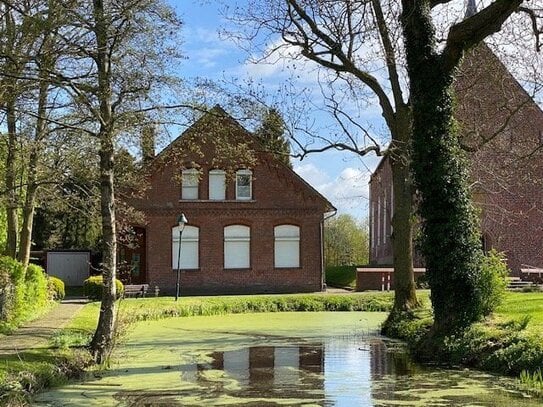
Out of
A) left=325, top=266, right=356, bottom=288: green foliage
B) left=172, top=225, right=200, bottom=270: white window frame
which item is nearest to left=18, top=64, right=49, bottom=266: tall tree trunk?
left=172, top=225, right=200, bottom=270: white window frame

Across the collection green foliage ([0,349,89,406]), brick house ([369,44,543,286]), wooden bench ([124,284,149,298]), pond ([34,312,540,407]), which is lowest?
pond ([34,312,540,407])

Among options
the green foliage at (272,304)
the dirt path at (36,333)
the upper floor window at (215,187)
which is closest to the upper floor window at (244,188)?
the upper floor window at (215,187)

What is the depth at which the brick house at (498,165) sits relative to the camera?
19.7m

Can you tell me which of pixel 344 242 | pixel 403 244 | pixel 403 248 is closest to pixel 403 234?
pixel 403 244

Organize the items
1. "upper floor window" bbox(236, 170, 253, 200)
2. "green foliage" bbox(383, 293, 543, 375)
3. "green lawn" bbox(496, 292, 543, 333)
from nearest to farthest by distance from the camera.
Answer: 1. "green foliage" bbox(383, 293, 543, 375)
2. "green lawn" bbox(496, 292, 543, 333)
3. "upper floor window" bbox(236, 170, 253, 200)

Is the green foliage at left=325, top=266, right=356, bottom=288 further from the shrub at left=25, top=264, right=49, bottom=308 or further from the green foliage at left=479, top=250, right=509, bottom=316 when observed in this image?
the green foliage at left=479, top=250, right=509, bottom=316

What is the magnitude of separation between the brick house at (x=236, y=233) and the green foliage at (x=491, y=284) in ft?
62.5

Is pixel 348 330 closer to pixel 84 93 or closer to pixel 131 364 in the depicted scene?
pixel 131 364

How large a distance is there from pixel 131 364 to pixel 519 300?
44.0ft

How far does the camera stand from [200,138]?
14672 millimetres

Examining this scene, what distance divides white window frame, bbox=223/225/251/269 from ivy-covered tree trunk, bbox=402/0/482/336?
19.4 meters

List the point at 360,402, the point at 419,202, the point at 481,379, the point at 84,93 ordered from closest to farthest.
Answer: the point at 360,402, the point at 481,379, the point at 84,93, the point at 419,202

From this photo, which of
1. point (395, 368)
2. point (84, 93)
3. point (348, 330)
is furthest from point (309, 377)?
point (348, 330)

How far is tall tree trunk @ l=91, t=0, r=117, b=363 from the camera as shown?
1320 centimetres
